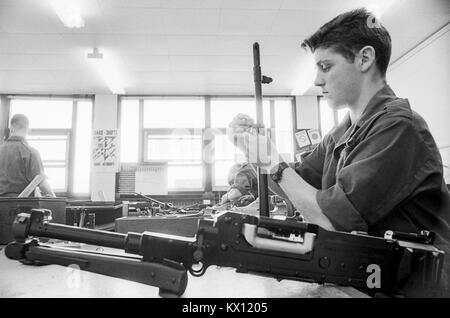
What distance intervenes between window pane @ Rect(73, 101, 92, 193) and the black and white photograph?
27mm

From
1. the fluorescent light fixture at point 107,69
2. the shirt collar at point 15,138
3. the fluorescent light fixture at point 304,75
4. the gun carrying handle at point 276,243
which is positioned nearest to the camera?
the gun carrying handle at point 276,243

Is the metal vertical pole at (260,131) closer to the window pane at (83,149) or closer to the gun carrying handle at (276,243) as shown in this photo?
the gun carrying handle at (276,243)

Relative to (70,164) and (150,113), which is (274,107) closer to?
(150,113)

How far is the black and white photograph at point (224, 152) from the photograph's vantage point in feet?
2.23

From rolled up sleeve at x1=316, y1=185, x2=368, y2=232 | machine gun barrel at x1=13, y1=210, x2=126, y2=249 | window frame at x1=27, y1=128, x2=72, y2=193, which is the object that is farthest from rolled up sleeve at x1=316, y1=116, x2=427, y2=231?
window frame at x1=27, y1=128, x2=72, y2=193

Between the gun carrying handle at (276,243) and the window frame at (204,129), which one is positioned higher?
the window frame at (204,129)

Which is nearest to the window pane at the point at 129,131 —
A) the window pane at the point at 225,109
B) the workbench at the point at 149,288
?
the window pane at the point at 225,109

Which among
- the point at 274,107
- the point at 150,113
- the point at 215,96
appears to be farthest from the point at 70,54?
the point at 274,107

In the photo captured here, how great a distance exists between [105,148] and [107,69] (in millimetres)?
1558

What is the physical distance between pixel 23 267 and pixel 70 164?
5271 millimetres

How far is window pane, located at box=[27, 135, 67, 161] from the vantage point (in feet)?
19.5

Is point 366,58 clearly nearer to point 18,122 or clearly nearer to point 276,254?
point 276,254

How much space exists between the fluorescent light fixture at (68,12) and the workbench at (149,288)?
3.15 meters

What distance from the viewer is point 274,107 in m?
6.31
